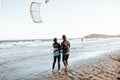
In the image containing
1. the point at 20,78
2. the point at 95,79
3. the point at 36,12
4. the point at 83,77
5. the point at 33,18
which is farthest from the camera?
the point at 20,78

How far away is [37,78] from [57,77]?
1.01 meters

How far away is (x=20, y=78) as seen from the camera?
→ 12.3m

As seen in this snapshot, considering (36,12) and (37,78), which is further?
(37,78)

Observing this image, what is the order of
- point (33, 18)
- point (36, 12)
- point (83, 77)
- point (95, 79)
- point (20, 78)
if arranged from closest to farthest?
1. point (33, 18)
2. point (36, 12)
3. point (95, 79)
4. point (83, 77)
5. point (20, 78)

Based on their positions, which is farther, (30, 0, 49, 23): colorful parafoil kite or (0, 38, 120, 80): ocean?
(0, 38, 120, 80): ocean

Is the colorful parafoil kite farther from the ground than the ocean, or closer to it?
farther from the ground

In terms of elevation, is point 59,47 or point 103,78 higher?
point 59,47

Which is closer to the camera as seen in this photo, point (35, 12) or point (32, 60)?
point (35, 12)

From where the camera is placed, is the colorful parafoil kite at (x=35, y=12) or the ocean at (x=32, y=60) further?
the ocean at (x=32, y=60)

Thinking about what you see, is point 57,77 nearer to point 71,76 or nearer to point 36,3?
point 71,76

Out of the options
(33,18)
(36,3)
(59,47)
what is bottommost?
(59,47)

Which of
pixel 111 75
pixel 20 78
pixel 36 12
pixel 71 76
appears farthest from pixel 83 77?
pixel 36 12

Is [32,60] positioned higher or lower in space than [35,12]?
lower

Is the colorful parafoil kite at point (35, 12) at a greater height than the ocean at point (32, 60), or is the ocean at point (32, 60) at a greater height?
the colorful parafoil kite at point (35, 12)
